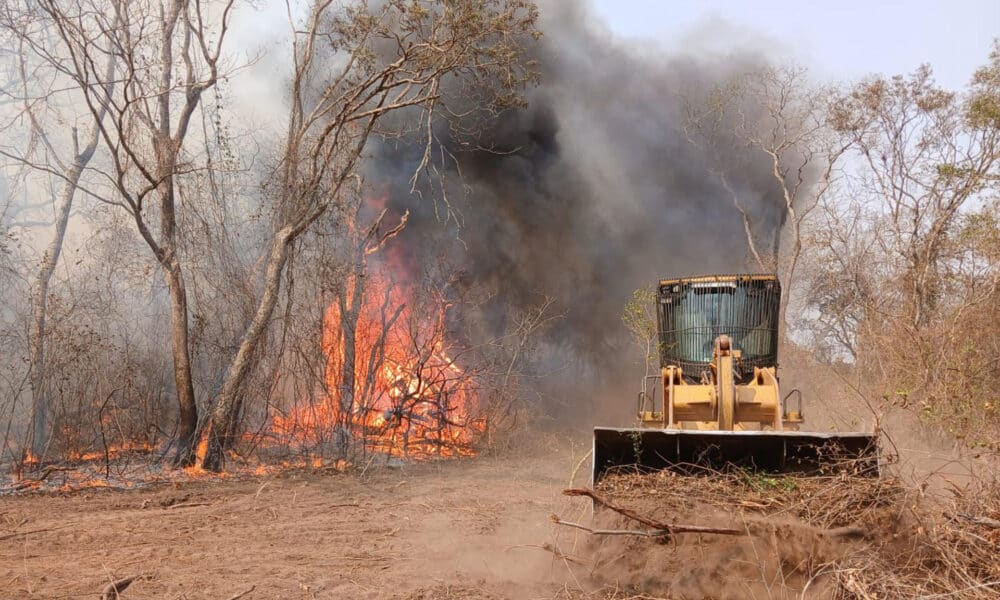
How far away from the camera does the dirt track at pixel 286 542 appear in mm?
5711

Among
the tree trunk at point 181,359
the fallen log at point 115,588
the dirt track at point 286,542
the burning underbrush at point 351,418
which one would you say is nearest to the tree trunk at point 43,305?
the burning underbrush at point 351,418

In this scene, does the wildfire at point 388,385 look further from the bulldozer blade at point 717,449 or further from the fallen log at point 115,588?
the bulldozer blade at point 717,449

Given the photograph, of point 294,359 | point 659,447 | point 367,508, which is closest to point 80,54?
point 294,359

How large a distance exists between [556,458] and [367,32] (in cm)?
1098

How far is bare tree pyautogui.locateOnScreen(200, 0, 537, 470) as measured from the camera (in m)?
12.3

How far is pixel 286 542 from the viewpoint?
23.7 ft

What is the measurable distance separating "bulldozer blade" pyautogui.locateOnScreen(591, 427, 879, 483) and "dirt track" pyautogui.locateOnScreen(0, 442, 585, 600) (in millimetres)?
1141

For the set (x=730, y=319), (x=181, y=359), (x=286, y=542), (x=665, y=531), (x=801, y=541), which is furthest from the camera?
(x=181, y=359)

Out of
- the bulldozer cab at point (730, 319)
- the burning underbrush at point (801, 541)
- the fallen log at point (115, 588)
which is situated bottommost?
the fallen log at point (115, 588)

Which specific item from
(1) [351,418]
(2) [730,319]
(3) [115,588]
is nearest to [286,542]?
(3) [115,588]

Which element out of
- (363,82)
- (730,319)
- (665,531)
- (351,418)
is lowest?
(665,531)

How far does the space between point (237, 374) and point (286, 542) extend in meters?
5.71

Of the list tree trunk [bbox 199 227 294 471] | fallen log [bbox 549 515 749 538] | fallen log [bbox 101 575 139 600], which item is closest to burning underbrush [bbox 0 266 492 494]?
tree trunk [bbox 199 227 294 471]

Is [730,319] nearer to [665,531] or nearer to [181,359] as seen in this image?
[665,531]
